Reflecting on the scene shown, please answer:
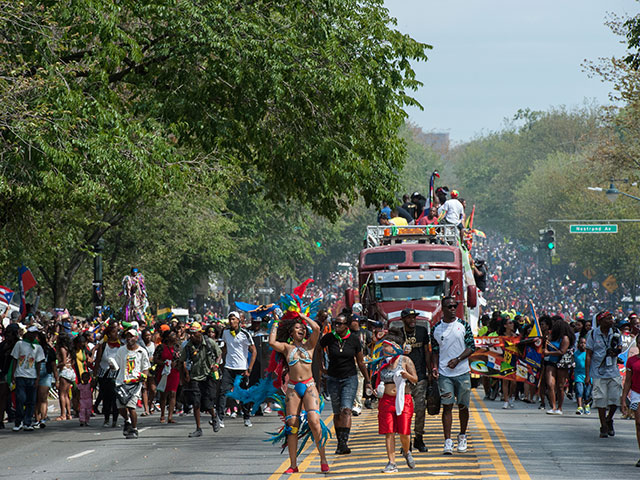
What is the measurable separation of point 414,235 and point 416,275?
2212 mm

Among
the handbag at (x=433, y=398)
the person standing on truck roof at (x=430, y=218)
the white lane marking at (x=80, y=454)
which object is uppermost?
the person standing on truck roof at (x=430, y=218)

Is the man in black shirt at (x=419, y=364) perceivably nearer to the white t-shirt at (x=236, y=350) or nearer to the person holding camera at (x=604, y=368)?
the person holding camera at (x=604, y=368)

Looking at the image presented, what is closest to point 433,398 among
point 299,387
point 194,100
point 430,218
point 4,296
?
point 299,387

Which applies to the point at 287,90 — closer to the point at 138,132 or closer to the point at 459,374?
the point at 138,132

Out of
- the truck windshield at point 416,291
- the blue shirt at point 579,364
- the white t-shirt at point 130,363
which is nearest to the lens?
the white t-shirt at point 130,363

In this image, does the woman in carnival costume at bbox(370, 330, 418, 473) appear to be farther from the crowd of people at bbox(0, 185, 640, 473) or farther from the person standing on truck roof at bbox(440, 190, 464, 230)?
the person standing on truck roof at bbox(440, 190, 464, 230)

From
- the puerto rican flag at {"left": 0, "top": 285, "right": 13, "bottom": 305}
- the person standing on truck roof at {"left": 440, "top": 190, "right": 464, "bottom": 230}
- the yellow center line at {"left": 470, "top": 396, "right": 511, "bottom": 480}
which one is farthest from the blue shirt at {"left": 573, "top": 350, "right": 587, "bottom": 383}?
the puerto rican flag at {"left": 0, "top": 285, "right": 13, "bottom": 305}

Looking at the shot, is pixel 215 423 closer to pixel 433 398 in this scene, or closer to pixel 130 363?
pixel 130 363

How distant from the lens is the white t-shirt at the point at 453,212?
32009mm

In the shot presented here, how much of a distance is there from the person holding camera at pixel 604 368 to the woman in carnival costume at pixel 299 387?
222 inches

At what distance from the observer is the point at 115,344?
20.7 metres

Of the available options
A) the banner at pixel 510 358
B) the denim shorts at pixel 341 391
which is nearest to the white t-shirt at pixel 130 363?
the denim shorts at pixel 341 391

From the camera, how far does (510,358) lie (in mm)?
24000

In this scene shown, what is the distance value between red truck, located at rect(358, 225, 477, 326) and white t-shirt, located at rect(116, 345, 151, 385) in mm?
9756
